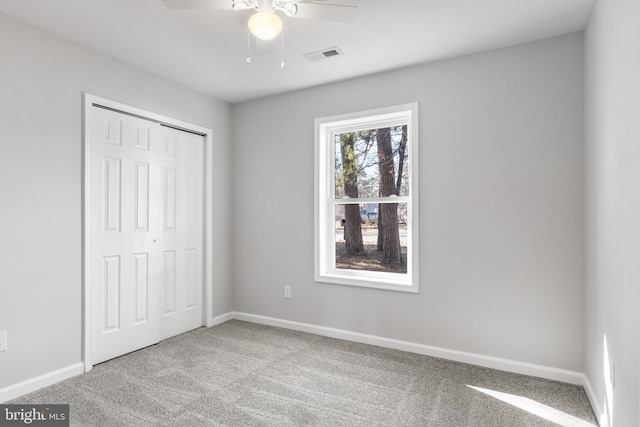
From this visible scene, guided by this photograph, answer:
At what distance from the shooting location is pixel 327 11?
186 cm

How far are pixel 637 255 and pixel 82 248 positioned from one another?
336 cm

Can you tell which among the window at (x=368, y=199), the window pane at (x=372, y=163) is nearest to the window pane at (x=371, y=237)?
the window at (x=368, y=199)

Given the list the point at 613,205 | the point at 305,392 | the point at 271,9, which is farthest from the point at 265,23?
the point at 305,392

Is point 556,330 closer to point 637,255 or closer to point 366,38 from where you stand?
point 637,255

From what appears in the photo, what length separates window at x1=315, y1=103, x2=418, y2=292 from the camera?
3285 millimetres

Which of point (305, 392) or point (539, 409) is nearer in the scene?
point (539, 409)

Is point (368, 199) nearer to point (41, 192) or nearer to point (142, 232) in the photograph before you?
point (142, 232)

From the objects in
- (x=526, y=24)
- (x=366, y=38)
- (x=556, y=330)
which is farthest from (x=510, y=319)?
(x=366, y=38)

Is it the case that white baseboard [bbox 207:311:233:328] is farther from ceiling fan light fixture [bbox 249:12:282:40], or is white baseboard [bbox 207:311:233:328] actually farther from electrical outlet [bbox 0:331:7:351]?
ceiling fan light fixture [bbox 249:12:282:40]

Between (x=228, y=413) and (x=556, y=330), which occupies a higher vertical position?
(x=556, y=330)

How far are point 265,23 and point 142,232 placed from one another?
232cm

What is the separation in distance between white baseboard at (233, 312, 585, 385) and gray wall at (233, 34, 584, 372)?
45mm

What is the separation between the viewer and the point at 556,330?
8.61ft

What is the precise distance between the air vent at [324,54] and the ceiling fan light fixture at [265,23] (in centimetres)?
118
